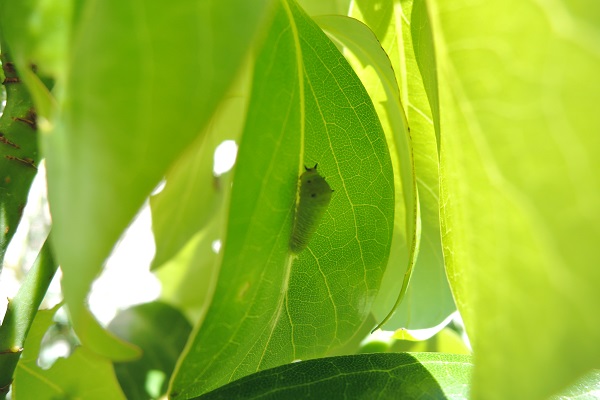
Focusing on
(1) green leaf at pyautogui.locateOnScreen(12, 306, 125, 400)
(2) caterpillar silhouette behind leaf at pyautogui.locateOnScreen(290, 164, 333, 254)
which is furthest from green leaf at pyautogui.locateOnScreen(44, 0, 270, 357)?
(1) green leaf at pyautogui.locateOnScreen(12, 306, 125, 400)

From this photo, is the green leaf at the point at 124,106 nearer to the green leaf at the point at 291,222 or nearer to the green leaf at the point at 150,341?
the green leaf at the point at 291,222

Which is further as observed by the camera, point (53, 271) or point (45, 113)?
point (53, 271)

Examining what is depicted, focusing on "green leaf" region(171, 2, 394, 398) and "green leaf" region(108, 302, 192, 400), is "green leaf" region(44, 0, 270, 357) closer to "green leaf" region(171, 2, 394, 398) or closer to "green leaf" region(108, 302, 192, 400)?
"green leaf" region(171, 2, 394, 398)

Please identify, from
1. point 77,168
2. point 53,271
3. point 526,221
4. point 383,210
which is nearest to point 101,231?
point 77,168

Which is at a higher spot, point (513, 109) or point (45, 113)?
point (45, 113)

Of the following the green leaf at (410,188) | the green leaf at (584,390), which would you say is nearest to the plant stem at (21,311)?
the green leaf at (410,188)

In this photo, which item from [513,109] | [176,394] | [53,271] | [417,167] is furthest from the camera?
[417,167]

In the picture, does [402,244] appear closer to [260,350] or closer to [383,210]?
[383,210]
